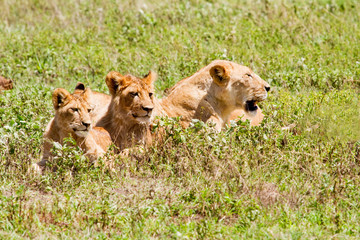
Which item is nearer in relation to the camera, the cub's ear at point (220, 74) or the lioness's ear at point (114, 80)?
the lioness's ear at point (114, 80)

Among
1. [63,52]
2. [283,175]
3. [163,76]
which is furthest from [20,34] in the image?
[283,175]

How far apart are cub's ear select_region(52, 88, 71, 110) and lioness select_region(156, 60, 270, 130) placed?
4.89ft

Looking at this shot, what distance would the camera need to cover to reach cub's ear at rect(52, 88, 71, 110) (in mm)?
6512

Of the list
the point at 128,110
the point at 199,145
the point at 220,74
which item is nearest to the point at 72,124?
the point at 128,110

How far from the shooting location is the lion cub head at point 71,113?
647 centimetres

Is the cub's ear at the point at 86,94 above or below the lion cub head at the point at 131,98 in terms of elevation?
above

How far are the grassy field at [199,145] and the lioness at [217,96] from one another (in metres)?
0.32

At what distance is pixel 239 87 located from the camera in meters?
7.87

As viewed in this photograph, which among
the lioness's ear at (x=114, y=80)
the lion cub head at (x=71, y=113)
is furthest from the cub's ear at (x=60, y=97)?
the lioness's ear at (x=114, y=80)

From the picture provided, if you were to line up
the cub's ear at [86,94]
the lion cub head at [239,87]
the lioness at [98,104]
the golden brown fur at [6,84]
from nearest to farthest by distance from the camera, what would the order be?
the cub's ear at [86,94] → the lioness at [98,104] → the lion cub head at [239,87] → the golden brown fur at [6,84]

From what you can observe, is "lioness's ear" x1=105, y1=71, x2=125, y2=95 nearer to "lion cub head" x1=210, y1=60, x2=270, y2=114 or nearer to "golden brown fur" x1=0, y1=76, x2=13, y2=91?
"lion cub head" x1=210, y1=60, x2=270, y2=114

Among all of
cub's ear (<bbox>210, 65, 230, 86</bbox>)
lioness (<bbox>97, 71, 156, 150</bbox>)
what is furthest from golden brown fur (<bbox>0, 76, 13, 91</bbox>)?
cub's ear (<bbox>210, 65, 230, 86</bbox>)

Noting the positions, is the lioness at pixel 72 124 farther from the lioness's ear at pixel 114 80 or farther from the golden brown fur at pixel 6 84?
the golden brown fur at pixel 6 84

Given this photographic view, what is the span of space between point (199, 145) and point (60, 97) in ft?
4.71
